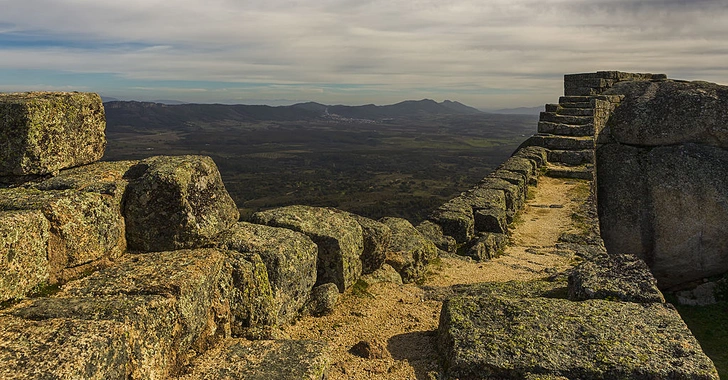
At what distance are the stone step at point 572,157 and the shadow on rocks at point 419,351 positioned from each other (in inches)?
658

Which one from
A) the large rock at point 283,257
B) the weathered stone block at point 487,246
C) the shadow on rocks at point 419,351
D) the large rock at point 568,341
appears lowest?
the weathered stone block at point 487,246

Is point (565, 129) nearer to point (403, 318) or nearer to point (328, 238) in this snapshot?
point (403, 318)

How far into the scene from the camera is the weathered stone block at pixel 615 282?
677 cm

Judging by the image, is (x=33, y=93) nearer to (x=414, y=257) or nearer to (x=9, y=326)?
(x=9, y=326)

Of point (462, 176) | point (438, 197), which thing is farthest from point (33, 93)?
point (462, 176)

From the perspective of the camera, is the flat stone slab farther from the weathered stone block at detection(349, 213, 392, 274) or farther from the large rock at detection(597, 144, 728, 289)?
the large rock at detection(597, 144, 728, 289)

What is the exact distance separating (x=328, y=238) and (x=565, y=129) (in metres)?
19.9

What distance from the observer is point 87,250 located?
530 centimetres

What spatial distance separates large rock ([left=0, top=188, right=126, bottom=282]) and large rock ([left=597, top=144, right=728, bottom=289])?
656 inches

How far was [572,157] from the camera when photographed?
21734mm

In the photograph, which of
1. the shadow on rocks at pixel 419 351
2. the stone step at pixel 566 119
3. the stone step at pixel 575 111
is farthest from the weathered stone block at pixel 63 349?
the stone step at pixel 575 111

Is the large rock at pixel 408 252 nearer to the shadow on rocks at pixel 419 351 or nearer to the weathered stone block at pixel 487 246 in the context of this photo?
the weathered stone block at pixel 487 246

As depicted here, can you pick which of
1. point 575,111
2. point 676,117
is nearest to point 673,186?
point 676,117

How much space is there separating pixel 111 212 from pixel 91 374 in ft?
7.90
